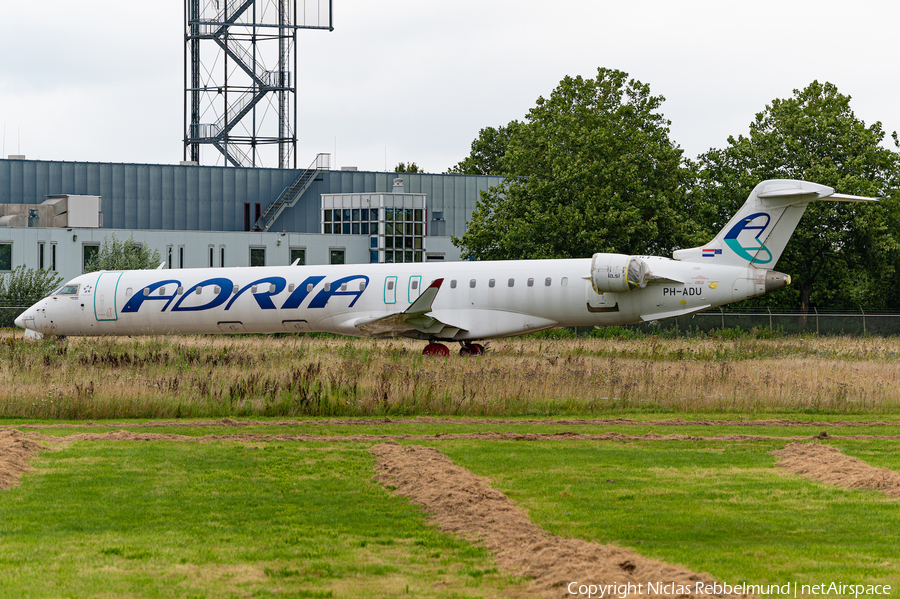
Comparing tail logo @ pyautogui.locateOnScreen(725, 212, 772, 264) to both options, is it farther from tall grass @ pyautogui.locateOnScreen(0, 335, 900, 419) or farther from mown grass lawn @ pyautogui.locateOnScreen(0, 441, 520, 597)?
mown grass lawn @ pyautogui.locateOnScreen(0, 441, 520, 597)

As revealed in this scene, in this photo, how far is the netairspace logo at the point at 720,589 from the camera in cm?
667

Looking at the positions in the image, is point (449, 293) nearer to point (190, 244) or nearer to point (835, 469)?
point (835, 469)

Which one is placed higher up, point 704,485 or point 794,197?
point 794,197

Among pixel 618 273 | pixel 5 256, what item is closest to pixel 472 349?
pixel 618 273

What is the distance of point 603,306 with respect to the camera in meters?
29.4

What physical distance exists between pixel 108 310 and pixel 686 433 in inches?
868

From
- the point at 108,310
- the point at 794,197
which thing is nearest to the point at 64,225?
the point at 108,310

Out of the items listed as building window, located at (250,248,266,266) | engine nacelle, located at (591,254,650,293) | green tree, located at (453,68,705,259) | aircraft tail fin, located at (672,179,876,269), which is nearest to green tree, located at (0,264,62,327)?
building window, located at (250,248,266,266)

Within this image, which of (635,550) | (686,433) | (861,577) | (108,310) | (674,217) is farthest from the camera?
(674,217)

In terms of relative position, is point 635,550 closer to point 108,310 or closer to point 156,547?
point 156,547

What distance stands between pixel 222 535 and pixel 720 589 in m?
4.36

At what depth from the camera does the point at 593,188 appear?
176 feet

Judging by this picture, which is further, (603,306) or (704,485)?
(603,306)

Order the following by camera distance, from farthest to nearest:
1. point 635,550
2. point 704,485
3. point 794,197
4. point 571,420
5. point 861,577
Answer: point 794,197 → point 571,420 → point 704,485 → point 635,550 → point 861,577
